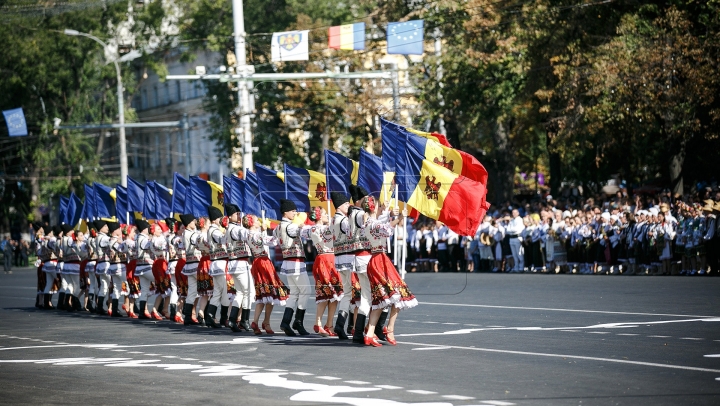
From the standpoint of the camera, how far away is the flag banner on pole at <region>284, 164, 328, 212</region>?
64.9 feet

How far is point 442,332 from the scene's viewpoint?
53.7 feet

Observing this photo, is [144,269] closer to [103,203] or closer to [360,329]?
[103,203]

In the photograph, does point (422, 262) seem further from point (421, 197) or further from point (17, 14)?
point (17, 14)

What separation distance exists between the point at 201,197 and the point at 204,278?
3353 millimetres

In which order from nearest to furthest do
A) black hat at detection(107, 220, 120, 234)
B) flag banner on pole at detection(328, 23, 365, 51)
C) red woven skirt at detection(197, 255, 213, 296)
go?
red woven skirt at detection(197, 255, 213, 296)
black hat at detection(107, 220, 120, 234)
flag banner on pole at detection(328, 23, 365, 51)

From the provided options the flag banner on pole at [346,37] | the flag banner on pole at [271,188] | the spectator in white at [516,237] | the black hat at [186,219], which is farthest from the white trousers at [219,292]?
the flag banner on pole at [346,37]

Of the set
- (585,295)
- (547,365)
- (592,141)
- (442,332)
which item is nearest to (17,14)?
(592,141)

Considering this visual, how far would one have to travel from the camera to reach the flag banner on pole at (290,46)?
1298 inches

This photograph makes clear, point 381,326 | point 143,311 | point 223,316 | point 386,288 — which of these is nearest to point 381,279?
point 386,288

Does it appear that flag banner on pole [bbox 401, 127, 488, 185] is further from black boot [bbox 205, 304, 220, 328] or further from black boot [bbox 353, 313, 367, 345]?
black boot [bbox 205, 304, 220, 328]

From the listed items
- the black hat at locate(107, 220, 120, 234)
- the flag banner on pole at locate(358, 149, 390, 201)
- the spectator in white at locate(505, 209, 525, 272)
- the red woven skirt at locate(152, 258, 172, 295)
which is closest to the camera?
the flag banner on pole at locate(358, 149, 390, 201)

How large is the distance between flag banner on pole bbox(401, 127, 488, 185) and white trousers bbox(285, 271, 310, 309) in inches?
97.3

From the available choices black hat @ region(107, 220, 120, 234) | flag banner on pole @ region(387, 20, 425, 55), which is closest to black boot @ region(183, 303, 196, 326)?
black hat @ region(107, 220, 120, 234)

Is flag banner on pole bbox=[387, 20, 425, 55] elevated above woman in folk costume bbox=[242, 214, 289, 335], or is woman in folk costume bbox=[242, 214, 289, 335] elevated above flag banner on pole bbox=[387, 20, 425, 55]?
flag banner on pole bbox=[387, 20, 425, 55]
